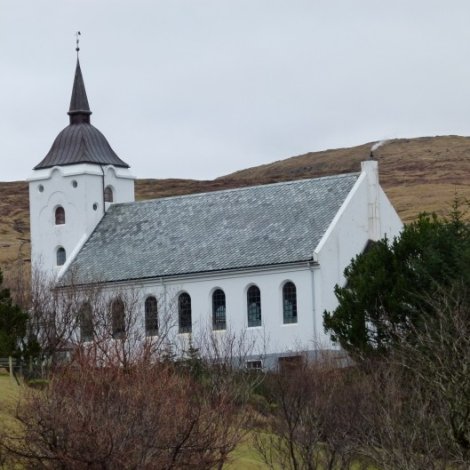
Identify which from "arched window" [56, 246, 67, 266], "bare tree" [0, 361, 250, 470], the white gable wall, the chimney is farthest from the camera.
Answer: "arched window" [56, 246, 67, 266]

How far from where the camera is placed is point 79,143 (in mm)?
87188

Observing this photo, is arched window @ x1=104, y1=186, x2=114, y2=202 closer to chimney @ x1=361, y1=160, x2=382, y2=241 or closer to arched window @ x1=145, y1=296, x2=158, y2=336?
arched window @ x1=145, y1=296, x2=158, y2=336

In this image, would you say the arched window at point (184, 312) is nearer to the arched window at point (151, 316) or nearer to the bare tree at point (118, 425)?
the arched window at point (151, 316)

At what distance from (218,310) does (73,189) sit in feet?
41.7

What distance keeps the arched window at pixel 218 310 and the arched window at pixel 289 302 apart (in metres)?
3.34

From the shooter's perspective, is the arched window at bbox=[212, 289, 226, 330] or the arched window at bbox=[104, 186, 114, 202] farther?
the arched window at bbox=[104, 186, 114, 202]

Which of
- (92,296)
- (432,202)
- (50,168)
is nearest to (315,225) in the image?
(92,296)

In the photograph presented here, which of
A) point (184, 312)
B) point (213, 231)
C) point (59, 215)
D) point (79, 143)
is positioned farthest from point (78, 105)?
point (184, 312)

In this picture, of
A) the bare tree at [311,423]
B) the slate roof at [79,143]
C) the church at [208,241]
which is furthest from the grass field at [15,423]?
the slate roof at [79,143]

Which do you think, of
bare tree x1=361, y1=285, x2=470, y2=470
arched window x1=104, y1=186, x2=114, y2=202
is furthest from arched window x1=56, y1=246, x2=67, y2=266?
bare tree x1=361, y1=285, x2=470, y2=470

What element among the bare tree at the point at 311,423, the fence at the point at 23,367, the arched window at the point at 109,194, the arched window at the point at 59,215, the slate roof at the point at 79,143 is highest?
the slate roof at the point at 79,143

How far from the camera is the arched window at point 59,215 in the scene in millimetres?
87938

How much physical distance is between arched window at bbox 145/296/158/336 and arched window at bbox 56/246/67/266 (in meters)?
7.66

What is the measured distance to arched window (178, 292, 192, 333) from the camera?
261ft
